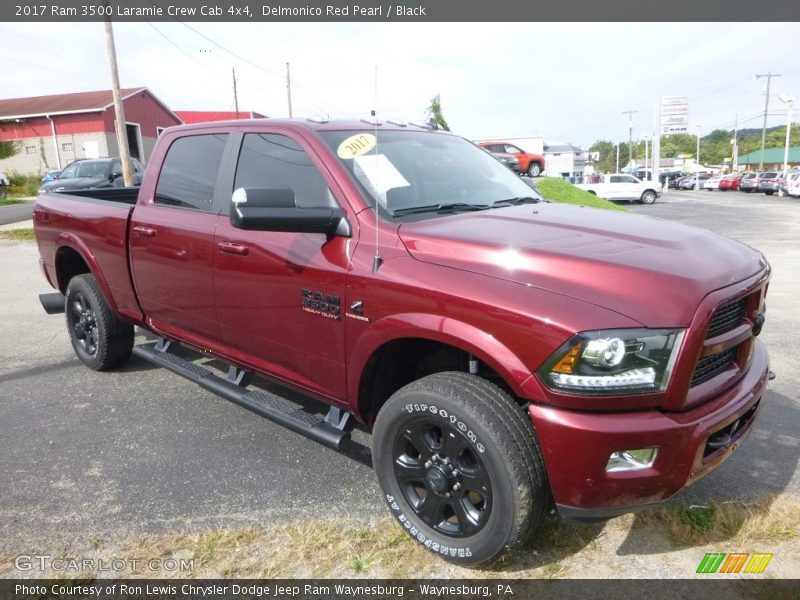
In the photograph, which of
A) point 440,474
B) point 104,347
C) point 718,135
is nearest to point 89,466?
point 104,347

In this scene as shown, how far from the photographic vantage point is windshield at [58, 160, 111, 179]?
739 inches

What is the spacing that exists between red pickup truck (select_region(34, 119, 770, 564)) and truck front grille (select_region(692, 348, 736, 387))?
0.06 ft

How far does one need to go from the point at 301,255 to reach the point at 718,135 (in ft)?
583

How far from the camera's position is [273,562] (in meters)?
2.68

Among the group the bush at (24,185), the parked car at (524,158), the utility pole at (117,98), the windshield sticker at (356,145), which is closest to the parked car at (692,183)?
the parked car at (524,158)

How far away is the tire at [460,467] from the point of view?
2314 millimetres

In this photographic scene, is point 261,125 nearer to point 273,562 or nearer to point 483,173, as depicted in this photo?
→ point 483,173

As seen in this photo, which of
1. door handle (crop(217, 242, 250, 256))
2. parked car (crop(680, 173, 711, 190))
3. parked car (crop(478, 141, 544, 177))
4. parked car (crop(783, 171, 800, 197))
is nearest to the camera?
door handle (crop(217, 242, 250, 256))

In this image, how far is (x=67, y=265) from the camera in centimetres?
528

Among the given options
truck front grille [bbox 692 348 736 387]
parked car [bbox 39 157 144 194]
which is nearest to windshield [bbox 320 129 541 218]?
truck front grille [bbox 692 348 736 387]

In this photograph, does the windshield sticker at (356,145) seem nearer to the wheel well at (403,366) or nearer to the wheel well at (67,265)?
the wheel well at (403,366)

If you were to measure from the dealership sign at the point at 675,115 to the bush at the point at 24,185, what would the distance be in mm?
68287

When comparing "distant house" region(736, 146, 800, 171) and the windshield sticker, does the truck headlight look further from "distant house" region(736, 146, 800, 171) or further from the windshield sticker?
"distant house" region(736, 146, 800, 171)

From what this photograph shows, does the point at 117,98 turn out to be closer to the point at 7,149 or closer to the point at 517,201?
the point at 517,201
